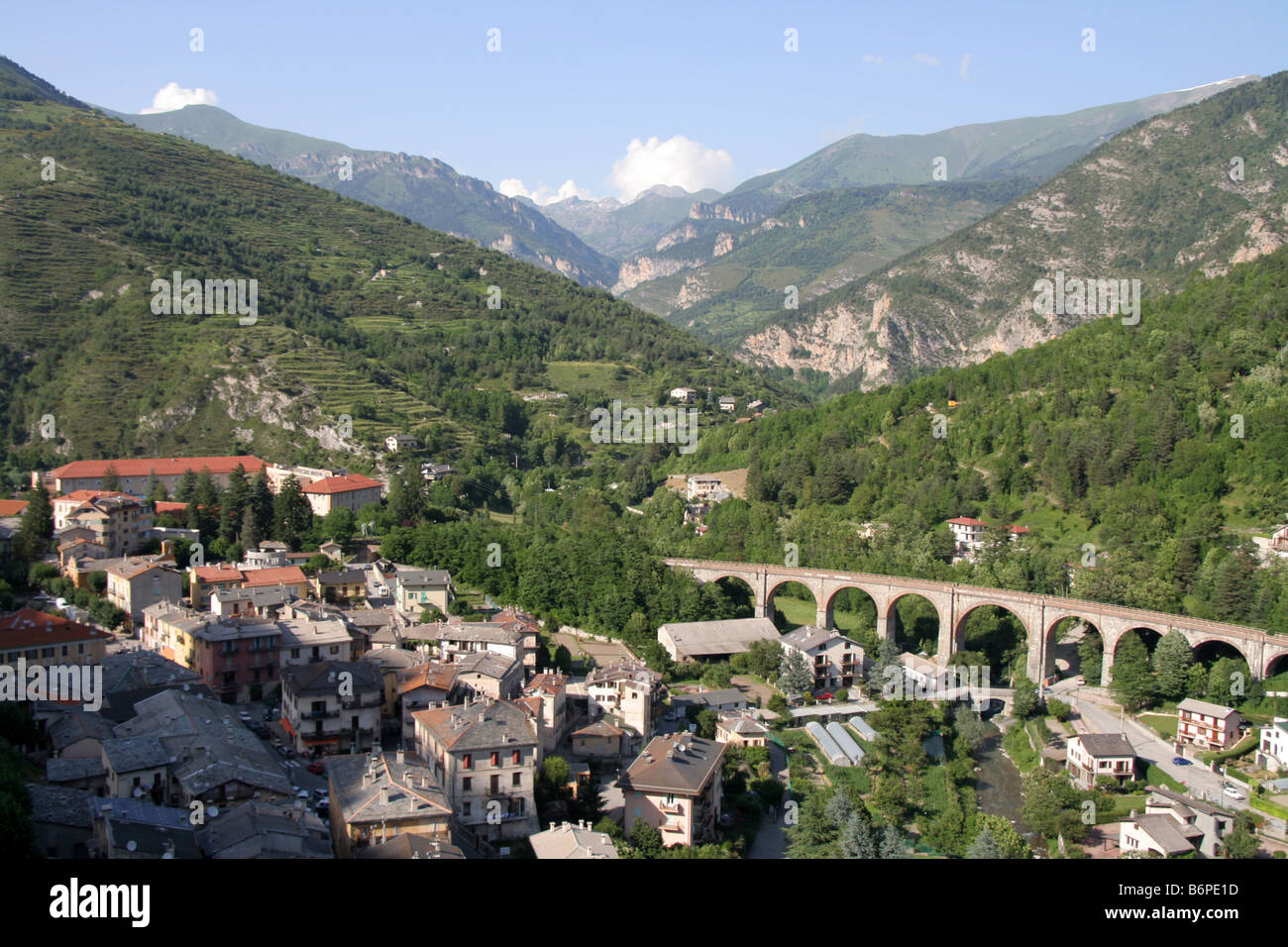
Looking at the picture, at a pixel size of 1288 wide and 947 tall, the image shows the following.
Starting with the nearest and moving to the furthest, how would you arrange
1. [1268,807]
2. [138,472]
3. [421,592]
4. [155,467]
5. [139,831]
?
[139,831] < [1268,807] < [421,592] < [138,472] < [155,467]

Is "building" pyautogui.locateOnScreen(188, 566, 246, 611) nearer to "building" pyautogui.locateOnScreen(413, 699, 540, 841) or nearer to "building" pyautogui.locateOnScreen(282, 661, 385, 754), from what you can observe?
"building" pyautogui.locateOnScreen(282, 661, 385, 754)

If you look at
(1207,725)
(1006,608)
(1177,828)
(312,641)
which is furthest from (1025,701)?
(312,641)

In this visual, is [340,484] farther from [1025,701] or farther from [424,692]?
[1025,701]

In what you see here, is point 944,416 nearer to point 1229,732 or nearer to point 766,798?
point 1229,732

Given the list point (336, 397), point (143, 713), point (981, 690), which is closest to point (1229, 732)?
point (981, 690)

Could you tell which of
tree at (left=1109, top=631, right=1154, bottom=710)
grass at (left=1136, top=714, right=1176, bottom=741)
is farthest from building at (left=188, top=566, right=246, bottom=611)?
grass at (left=1136, top=714, right=1176, bottom=741)

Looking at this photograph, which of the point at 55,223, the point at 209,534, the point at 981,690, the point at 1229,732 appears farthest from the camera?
the point at 55,223
